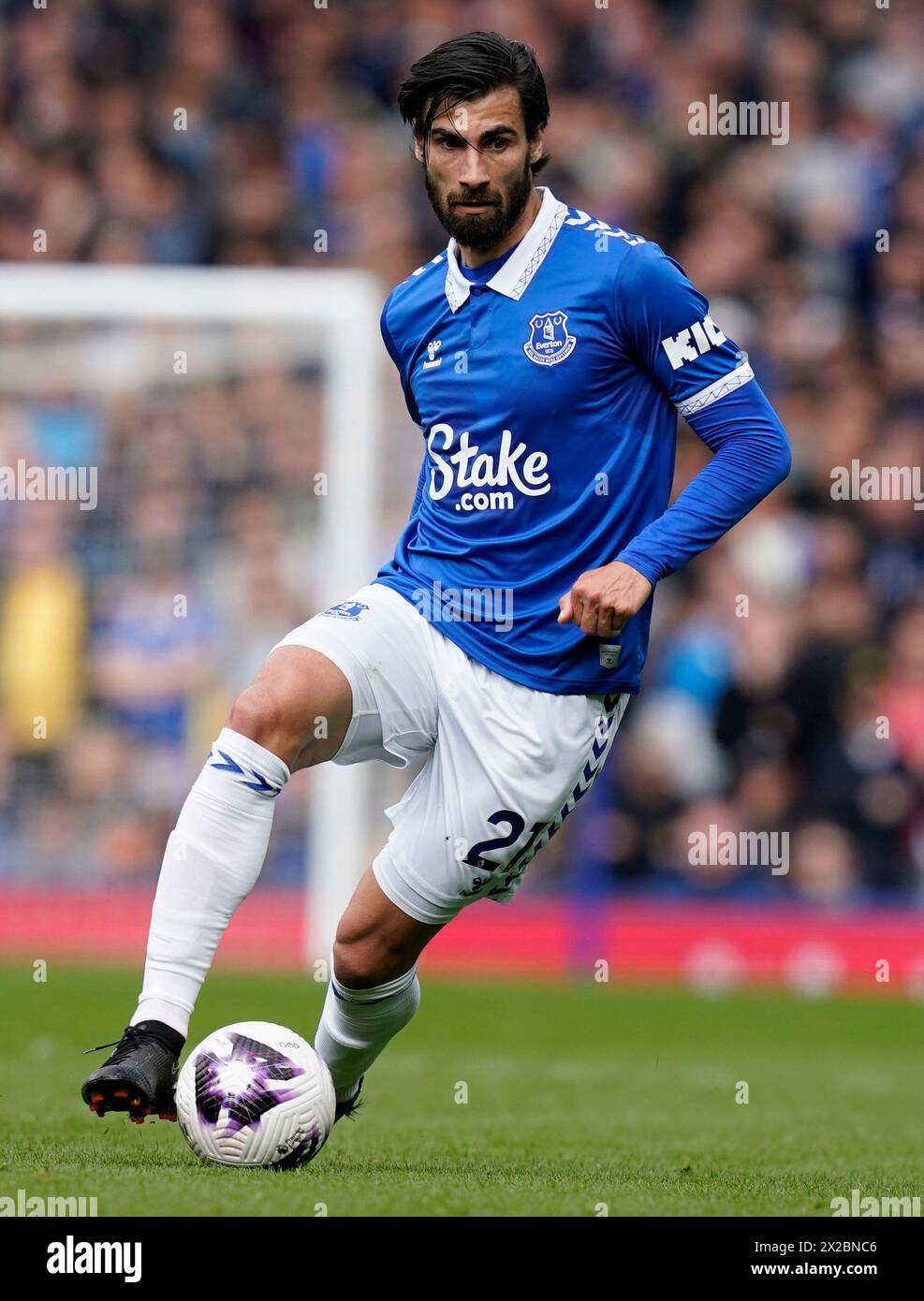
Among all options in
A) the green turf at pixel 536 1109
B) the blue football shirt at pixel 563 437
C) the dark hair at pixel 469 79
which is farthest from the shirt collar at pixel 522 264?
the green turf at pixel 536 1109

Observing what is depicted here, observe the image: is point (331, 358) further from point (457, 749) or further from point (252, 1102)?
point (252, 1102)

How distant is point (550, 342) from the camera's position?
17.0ft

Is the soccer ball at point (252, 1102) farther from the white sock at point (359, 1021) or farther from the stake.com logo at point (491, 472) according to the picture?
the stake.com logo at point (491, 472)

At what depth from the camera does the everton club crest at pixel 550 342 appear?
5.18 meters

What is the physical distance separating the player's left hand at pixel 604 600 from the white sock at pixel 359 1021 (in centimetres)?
113

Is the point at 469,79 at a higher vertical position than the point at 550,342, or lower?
higher

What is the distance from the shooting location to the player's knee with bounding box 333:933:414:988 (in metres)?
5.35

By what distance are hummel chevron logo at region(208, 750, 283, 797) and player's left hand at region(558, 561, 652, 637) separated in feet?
2.49

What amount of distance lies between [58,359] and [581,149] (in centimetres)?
543

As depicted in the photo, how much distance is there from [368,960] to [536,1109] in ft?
6.29

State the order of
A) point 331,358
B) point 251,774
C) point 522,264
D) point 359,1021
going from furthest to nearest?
point 331,358
point 359,1021
point 522,264
point 251,774

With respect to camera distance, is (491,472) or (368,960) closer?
(491,472)

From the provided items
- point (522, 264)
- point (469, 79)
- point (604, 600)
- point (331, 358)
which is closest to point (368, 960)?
point (604, 600)
